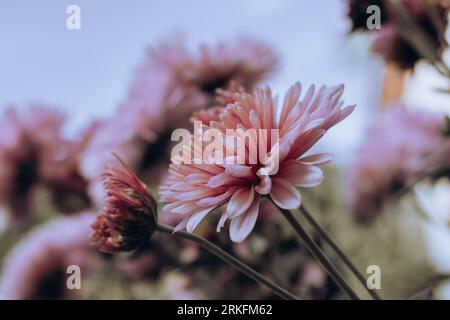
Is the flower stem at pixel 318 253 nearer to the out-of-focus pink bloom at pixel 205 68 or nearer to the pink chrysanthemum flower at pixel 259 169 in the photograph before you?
the pink chrysanthemum flower at pixel 259 169

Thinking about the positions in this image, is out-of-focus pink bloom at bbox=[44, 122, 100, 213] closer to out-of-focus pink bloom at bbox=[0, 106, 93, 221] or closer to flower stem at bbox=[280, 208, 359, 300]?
out-of-focus pink bloom at bbox=[0, 106, 93, 221]

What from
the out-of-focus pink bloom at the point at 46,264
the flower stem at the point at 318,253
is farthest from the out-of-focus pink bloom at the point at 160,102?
→ the flower stem at the point at 318,253

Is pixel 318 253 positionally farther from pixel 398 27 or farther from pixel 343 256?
pixel 398 27

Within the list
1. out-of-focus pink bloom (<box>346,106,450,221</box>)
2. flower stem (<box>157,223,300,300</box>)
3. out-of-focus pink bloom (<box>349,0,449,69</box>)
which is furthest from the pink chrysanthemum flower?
out-of-focus pink bloom (<box>346,106,450,221</box>)

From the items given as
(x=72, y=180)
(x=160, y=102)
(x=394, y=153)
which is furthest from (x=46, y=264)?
(x=394, y=153)
